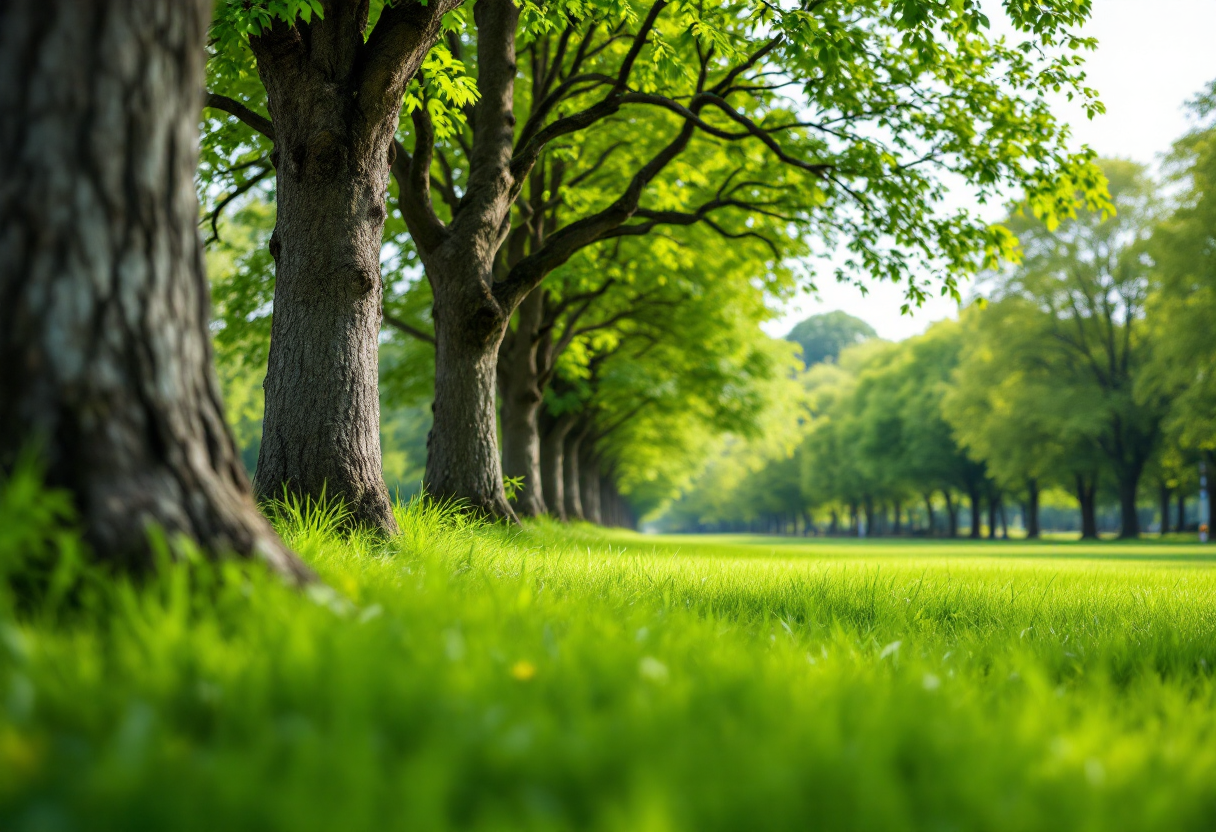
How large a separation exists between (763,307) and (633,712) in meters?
19.1

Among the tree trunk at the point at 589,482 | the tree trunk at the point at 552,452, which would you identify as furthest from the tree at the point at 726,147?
the tree trunk at the point at 589,482

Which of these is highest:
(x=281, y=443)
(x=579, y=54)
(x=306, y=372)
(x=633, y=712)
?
(x=579, y=54)

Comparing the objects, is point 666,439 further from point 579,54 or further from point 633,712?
point 633,712

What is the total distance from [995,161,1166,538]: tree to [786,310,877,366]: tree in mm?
117433

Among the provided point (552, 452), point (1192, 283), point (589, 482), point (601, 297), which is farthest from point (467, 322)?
point (1192, 283)

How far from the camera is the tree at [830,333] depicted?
15312cm

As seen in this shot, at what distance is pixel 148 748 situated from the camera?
1449 millimetres

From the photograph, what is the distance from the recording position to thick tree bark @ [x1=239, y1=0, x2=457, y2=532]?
579cm

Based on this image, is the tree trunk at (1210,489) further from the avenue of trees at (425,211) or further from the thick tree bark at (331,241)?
the thick tree bark at (331,241)

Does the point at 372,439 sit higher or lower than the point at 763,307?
lower

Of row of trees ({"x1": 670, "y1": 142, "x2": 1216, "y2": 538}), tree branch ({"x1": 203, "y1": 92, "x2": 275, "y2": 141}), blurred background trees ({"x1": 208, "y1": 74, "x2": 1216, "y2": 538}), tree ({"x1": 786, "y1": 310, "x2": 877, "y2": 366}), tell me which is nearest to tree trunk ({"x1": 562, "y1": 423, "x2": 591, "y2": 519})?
blurred background trees ({"x1": 208, "y1": 74, "x2": 1216, "y2": 538})

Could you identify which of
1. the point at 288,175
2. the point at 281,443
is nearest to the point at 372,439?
the point at 281,443

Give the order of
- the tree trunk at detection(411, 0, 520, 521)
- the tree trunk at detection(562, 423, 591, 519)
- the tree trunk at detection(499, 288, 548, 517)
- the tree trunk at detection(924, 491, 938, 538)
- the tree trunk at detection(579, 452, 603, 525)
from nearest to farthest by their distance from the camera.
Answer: the tree trunk at detection(411, 0, 520, 521) → the tree trunk at detection(499, 288, 548, 517) → the tree trunk at detection(562, 423, 591, 519) → the tree trunk at detection(579, 452, 603, 525) → the tree trunk at detection(924, 491, 938, 538)

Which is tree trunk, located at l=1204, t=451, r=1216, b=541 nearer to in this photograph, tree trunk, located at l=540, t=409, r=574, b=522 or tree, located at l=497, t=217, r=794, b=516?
tree, located at l=497, t=217, r=794, b=516
